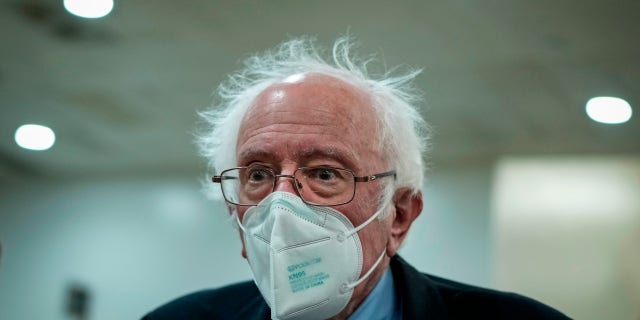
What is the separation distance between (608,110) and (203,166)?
183 cm

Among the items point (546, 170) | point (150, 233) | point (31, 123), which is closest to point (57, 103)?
point (31, 123)

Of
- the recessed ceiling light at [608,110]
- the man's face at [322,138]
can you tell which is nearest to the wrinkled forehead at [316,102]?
the man's face at [322,138]

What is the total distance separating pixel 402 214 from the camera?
69.3 inches

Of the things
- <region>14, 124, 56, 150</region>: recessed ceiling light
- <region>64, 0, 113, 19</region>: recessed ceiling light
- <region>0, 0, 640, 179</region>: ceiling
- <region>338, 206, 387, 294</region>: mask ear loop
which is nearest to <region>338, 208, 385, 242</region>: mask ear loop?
<region>338, 206, 387, 294</region>: mask ear loop

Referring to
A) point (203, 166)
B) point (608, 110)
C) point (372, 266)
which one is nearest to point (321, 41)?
point (203, 166)

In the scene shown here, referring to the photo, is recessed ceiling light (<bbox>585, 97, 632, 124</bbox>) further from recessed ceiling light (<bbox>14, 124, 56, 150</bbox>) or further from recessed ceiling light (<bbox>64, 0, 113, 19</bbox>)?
recessed ceiling light (<bbox>14, 124, 56, 150</bbox>)

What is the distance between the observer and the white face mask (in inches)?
59.5

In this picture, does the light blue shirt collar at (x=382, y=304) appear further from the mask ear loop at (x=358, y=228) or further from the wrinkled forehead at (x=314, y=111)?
the wrinkled forehead at (x=314, y=111)

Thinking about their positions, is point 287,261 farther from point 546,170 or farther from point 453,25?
point 546,170

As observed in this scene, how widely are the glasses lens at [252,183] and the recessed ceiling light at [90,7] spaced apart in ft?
4.89

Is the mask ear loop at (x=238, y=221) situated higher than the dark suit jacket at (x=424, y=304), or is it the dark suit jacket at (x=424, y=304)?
the mask ear loop at (x=238, y=221)

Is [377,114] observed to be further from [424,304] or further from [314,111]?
[424,304]

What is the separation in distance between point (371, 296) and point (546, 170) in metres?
2.49

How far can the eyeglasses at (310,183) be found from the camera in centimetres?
157
